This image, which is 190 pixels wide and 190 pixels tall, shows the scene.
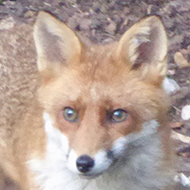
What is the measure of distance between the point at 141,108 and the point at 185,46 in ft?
8.47

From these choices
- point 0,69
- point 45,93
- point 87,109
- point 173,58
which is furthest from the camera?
point 173,58

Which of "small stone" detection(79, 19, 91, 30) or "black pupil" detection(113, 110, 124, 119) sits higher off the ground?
"black pupil" detection(113, 110, 124, 119)

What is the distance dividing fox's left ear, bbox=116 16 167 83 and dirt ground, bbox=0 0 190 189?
1.67 m

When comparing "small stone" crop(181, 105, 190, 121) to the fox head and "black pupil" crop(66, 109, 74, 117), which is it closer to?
the fox head

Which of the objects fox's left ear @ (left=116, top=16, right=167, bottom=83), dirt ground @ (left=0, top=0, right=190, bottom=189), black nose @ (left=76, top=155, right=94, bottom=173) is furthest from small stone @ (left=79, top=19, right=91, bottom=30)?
black nose @ (left=76, top=155, right=94, bottom=173)

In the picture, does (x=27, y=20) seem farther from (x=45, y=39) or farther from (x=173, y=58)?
(x=45, y=39)

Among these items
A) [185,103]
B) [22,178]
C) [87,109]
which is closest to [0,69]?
[22,178]

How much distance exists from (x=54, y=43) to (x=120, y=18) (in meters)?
2.69

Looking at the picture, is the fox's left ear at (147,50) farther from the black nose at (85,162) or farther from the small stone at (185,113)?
the small stone at (185,113)

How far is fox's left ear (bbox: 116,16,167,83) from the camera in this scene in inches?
119

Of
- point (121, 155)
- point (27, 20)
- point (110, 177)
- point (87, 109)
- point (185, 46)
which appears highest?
point (87, 109)

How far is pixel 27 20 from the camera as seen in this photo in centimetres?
602

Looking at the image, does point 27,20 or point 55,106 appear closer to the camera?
point 55,106

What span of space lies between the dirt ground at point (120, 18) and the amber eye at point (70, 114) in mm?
1969
